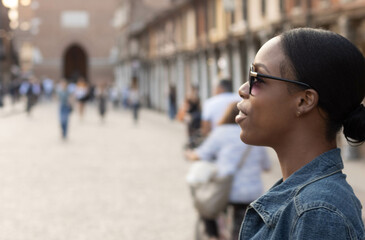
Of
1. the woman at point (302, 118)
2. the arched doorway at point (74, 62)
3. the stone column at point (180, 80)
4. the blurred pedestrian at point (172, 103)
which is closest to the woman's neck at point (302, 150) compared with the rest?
the woman at point (302, 118)

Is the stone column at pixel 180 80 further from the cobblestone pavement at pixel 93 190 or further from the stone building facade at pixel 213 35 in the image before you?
the cobblestone pavement at pixel 93 190

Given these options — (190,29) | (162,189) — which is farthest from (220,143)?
(190,29)

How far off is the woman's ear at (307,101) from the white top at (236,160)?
3.91 m

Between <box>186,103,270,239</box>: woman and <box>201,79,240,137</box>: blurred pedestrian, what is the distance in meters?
1.84

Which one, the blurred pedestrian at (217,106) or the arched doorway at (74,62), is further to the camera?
the arched doorway at (74,62)

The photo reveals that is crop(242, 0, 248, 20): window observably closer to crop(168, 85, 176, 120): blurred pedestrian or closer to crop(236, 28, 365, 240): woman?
crop(168, 85, 176, 120): blurred pedestrian

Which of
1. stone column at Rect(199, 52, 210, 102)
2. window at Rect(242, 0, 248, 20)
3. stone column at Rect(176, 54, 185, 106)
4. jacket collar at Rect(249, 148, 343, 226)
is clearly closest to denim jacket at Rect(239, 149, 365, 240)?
jacket collar at Rect(249, 148, 343, 226)

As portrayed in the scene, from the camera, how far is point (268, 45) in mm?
1883

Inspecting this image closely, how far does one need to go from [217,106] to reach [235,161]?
2.14 m

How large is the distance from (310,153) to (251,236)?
0.28 meters

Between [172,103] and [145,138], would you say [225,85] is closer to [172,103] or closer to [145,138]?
[145,138]

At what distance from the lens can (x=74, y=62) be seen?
77250 millimetres

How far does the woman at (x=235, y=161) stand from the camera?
573 cm

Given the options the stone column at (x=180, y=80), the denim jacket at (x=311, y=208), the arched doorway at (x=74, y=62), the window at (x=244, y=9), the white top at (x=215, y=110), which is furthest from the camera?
the arched doorway at (x=74, y=62)
